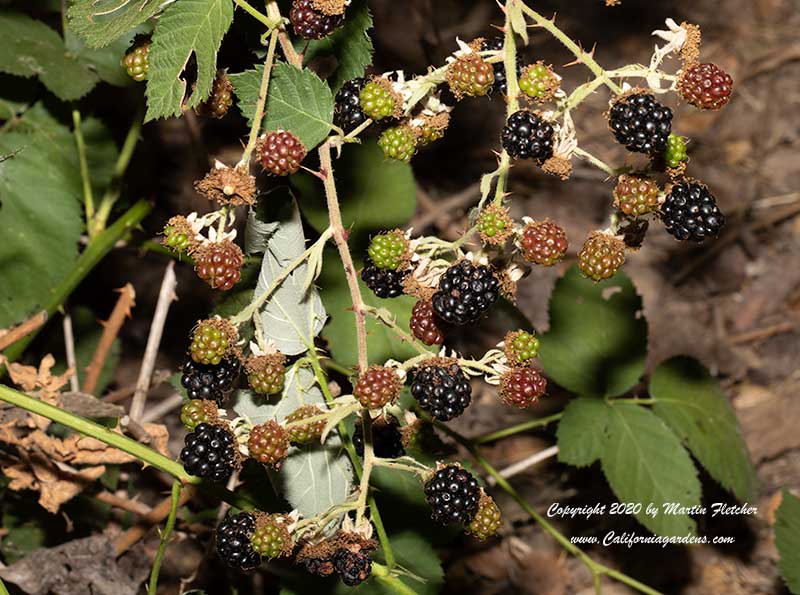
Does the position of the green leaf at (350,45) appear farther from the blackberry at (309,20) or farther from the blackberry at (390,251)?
the blackberry at (390,251)

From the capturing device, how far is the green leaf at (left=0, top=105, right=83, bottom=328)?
2668 millimetres

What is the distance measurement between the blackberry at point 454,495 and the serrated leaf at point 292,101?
26.1 inches

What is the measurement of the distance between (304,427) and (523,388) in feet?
1.31

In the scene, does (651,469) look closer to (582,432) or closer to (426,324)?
(582,432)

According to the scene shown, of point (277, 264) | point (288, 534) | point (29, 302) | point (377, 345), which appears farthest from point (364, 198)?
point (288, 534)

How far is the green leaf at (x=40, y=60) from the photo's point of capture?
2.64m

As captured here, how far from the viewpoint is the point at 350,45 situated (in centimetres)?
207

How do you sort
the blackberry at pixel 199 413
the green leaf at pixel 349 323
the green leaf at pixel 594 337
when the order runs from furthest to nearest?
1. the green leaf at pixel 594 337
2. the green leaf at pixel 349 323
3. the blackberry at pixel 199 413

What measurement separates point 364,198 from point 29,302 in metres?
0.98

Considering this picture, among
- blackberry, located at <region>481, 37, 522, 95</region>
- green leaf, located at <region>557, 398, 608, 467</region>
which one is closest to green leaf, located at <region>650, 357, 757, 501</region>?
green leaf, located at <region>557, 398, 608, 467</region>

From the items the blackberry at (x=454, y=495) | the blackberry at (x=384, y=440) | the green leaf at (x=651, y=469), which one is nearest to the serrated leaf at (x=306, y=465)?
the blackberry at (x=384, y=440)

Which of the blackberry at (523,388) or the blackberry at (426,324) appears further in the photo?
the blackberry at (426,324)

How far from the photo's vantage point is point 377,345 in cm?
254

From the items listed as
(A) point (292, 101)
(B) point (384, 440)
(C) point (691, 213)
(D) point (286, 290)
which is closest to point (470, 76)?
(A) point (292, 101)
